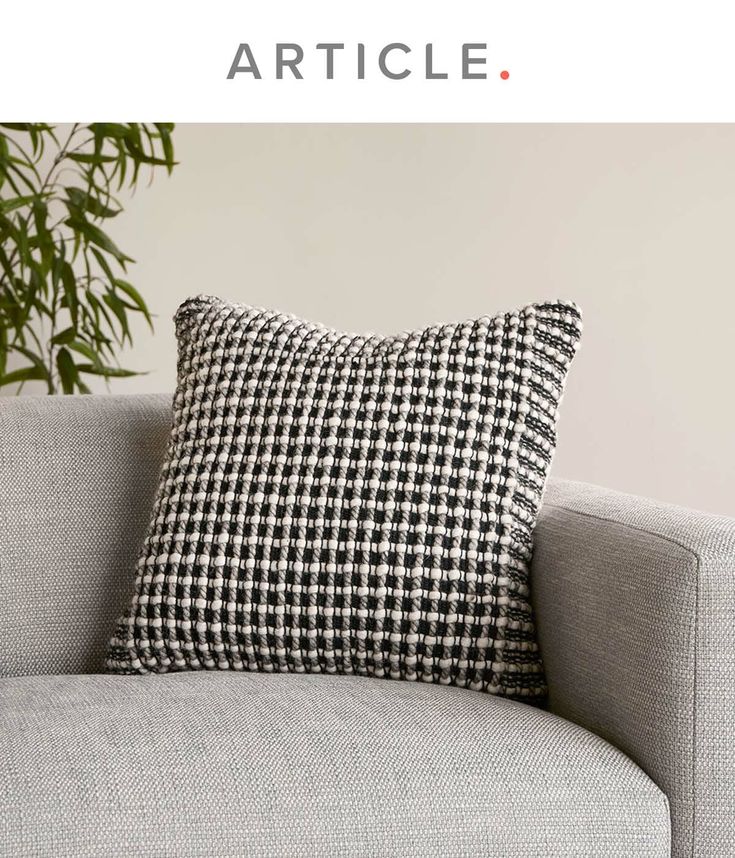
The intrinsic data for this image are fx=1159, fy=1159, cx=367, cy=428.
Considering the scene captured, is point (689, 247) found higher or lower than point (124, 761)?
higher

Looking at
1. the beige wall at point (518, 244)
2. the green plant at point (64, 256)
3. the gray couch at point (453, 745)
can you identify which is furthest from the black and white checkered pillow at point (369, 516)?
the beige wall at point (518, 244)

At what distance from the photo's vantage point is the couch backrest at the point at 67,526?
4.67 ft

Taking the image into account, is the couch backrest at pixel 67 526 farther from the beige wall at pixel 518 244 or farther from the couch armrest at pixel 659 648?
the beige wall at pixel 518 244

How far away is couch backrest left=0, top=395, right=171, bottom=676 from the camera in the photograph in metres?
1.42

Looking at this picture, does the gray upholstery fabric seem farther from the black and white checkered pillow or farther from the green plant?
the green plant

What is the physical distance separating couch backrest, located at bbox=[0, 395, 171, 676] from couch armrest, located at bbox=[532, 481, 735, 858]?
56 centimetres

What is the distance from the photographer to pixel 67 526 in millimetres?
1467

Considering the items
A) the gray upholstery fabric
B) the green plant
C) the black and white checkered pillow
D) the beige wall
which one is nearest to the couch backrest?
the black and white checkered pillow
